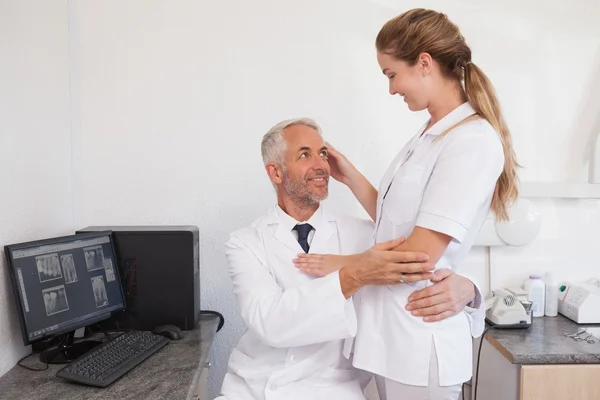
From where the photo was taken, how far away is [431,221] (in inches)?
48.2

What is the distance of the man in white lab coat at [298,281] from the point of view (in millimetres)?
1354

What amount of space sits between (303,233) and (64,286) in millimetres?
752

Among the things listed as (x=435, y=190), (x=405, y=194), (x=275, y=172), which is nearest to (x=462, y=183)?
(x=435, y=190)

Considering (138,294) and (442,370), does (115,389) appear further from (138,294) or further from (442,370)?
(442,370)

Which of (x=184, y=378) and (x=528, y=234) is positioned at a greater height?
(x=528, y=234)

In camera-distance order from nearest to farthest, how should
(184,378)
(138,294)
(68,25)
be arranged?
(184,378) < (138,294) < (68,25)

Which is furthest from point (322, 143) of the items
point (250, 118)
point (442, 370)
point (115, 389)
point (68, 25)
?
point (68, 25)

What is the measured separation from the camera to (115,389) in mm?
1312

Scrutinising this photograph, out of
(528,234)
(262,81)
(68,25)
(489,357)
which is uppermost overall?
(68,25)

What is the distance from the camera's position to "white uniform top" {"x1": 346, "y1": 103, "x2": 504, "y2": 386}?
4.00ft

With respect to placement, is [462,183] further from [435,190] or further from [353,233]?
[353,233]

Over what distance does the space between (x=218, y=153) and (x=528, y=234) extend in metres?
1.32

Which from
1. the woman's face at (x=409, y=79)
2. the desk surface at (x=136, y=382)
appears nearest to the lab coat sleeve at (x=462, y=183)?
the woman's face at (x=409, y=79)

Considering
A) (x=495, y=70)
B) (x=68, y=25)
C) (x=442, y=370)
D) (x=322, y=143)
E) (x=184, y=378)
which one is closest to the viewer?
(x=442, y=370)
